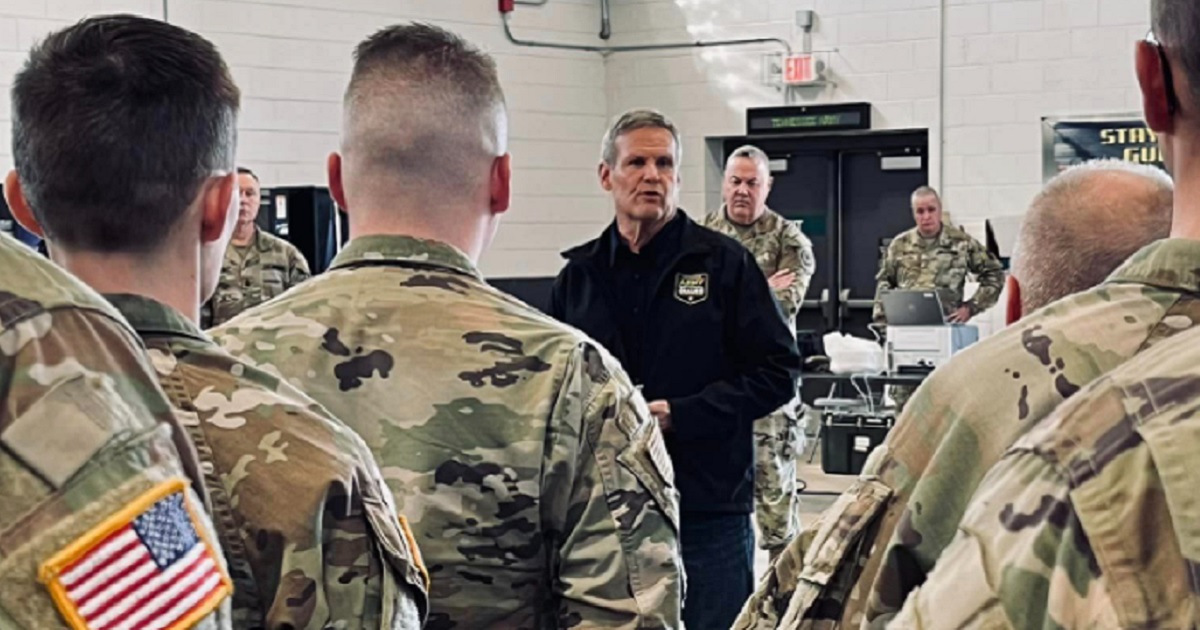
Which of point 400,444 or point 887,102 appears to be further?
point 887,102

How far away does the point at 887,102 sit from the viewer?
10484 millimetres

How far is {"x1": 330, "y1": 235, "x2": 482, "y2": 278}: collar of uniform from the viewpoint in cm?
196

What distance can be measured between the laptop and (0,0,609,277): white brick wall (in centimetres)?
325

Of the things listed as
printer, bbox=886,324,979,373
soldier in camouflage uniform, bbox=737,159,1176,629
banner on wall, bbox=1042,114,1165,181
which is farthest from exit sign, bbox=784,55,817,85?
soldier in camouflage uniform, bbox=737,159,1176,629

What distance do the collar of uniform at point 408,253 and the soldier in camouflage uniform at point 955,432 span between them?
1.87 ft

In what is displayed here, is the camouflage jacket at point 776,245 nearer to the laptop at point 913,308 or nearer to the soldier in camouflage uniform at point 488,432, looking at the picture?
the laptop at point 913,308

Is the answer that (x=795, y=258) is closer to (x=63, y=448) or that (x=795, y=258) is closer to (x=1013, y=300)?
(x=1013, y=300)

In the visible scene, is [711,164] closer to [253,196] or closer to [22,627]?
[253,196]

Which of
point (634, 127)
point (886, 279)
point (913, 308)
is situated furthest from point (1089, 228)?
point (886, 279)

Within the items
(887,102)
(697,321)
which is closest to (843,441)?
(887,102)

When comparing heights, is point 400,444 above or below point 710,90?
below

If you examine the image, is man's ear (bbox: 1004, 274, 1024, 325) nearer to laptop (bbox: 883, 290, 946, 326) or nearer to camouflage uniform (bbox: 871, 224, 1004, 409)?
laptop (bbox: 883, 290, 946, 326)

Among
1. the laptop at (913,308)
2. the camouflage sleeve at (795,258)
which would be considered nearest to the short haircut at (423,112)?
the camouflage sleeve at (795,258)

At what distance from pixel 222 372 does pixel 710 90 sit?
1007 centimetres
